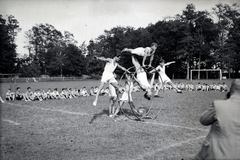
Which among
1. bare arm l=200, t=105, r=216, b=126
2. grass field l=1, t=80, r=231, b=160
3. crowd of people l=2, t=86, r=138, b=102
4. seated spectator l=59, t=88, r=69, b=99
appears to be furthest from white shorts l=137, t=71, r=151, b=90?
seated spectator l=59, t=88, r=69, b=99

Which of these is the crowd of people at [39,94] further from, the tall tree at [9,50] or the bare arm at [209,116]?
the tall tree at [9,50]

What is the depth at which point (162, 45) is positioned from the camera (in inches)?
2376

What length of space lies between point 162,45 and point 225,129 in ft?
194

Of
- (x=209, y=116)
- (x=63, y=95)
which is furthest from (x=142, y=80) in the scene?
(x=63, y=95)

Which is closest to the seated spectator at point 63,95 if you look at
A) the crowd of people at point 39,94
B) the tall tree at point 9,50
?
the crowd of people at point 39,94

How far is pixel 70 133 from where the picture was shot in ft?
23.3

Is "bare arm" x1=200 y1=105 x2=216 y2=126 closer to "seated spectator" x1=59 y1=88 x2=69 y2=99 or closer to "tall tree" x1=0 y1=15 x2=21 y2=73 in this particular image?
"seated spectator" x1=59 y1=88 x2=69 y2=99

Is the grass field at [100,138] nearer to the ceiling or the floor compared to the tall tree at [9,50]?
nearer to the floor

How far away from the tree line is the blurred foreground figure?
46.3 metres

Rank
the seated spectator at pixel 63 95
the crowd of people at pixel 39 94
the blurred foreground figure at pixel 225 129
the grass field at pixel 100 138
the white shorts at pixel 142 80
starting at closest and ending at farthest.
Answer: the blurred foreground figure at pixel 225 129
the grass field at pixel 100 138
the white shorts at pixel 142 80
the crowd of people at pixel 39 94
the seated spectator at pixel 63 95

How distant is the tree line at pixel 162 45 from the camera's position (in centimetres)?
5044

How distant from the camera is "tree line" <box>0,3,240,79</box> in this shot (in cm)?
5044

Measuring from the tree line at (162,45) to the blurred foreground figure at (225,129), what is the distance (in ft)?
152

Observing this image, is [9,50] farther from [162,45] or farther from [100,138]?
[100,138]
